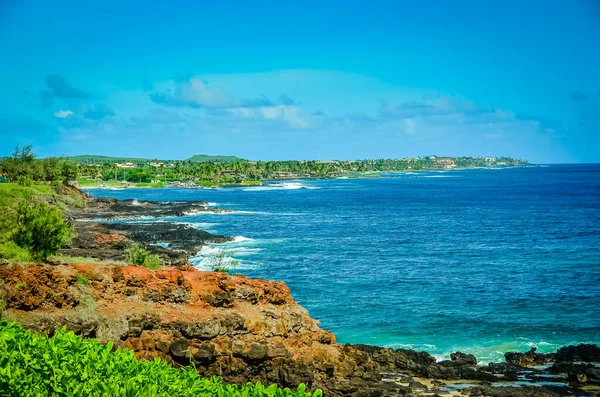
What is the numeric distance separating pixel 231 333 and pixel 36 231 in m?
14.1

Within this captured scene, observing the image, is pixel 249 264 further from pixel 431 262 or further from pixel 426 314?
pixel 426 314

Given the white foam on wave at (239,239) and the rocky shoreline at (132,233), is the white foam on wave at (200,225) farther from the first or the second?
the white foam on wave at (239,239)

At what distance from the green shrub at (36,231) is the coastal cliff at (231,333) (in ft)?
22.2

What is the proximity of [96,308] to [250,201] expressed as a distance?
135 metres

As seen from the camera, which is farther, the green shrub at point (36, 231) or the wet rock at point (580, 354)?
the wet rock at point (580, 354)

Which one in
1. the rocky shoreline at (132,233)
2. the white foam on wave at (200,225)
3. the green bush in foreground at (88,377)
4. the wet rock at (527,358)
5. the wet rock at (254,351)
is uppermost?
the green bush in foreground at (88,377)

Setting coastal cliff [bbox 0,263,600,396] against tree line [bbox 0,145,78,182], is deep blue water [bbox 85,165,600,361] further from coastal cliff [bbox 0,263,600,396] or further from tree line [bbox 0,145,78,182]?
tree line [bbox 0,145,78,182]

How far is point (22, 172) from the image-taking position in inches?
4911

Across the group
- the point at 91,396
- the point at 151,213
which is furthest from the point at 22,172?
the point at 91,396

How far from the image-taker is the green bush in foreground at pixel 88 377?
9672mm

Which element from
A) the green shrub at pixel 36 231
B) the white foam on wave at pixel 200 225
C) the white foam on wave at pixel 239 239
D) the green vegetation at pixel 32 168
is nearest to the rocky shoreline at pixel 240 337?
the green shrub at pixel 36 231

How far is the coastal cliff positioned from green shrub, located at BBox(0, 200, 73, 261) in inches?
267

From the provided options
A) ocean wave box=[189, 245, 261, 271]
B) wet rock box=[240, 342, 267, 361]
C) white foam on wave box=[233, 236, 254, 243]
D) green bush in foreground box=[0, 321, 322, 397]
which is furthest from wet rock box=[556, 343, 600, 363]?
white foam on wave box=[233, 236, 254, 243]

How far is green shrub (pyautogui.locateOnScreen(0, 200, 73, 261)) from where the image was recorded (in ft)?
102
